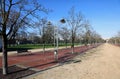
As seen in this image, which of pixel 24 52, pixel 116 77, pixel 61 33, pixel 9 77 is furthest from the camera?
pixel 61 33

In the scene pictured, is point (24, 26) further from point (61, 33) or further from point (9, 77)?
point (61, 33)

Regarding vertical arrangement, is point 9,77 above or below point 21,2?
below

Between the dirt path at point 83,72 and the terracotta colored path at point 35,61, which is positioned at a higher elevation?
the terracotta colored path at point 35,61

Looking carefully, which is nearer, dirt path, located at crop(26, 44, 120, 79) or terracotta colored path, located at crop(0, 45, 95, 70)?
dirt path, located at crop(26, 44, 120, 79)

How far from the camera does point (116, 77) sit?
11398 millimetres

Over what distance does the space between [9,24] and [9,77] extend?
3.62 meters

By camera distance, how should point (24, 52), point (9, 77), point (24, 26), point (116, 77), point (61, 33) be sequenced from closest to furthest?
point (9, 77), point (116, 77), point (24, 26), point (24, 52), point (61, 33)


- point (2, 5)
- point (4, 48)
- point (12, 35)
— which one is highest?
point (2, 5)

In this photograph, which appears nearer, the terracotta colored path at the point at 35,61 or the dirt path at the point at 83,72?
the dirt path at the point at 83,72

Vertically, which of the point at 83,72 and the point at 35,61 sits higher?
the point at 35,61

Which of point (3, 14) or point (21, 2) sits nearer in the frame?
point (3, 14)

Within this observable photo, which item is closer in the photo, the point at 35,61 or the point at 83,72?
the point at 83,72

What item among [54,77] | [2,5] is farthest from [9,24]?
[54,77]

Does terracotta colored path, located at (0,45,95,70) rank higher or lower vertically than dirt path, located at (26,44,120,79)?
higher
